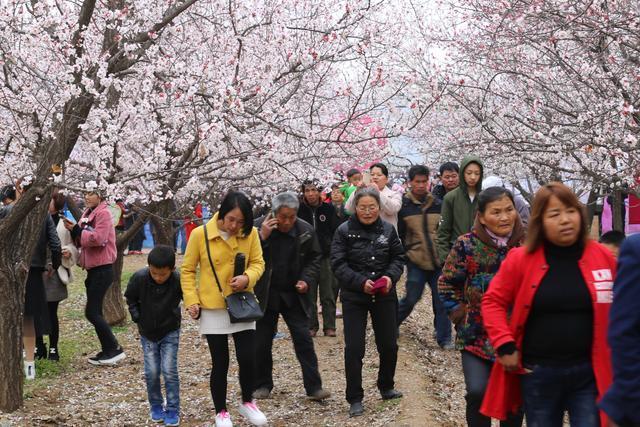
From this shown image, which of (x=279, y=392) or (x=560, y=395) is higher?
(x=560, y=395)

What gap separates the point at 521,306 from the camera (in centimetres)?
406

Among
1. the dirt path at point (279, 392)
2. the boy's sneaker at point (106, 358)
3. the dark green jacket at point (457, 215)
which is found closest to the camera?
the dirt path at point (279, 392)

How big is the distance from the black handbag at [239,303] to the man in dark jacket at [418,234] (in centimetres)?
322

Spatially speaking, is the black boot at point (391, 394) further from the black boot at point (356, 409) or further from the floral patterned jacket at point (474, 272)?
the floral patterned jacket at point (474, 272)

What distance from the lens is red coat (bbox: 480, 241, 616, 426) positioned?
389 cm

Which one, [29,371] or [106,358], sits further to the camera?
[106,358]

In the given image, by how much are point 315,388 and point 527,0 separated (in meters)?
4.50

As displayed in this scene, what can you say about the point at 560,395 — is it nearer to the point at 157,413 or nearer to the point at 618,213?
the point at 157,413

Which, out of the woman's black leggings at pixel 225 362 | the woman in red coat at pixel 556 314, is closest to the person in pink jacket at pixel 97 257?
the woman's black leggings at pixel 225 362

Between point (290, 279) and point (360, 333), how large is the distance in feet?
3.00

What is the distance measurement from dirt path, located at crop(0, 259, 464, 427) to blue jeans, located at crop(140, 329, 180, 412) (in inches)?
15.3

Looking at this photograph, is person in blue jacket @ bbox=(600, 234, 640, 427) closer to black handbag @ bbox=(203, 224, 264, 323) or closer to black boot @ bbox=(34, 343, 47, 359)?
black handbag @ bbox=(203, 224, 264, 323)

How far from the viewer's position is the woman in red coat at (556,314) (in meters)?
3.94

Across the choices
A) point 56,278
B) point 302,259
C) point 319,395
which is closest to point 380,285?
point 302,259
